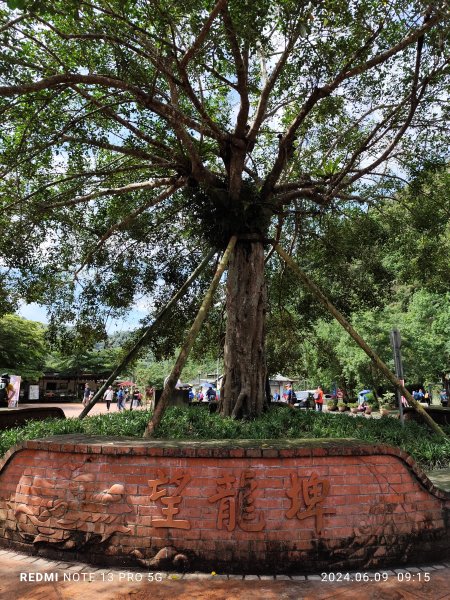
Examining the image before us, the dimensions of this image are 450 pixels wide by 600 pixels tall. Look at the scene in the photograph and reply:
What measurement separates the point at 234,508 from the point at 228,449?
1.44ft

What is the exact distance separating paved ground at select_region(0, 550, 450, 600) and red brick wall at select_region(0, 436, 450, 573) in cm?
12

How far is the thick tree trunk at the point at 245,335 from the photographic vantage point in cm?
857

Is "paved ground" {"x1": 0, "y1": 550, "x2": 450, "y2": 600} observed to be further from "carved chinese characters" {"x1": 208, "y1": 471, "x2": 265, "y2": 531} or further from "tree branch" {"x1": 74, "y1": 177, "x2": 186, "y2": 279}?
"tree branch" {"x1": 74, "y1": 177, "x2": 186, "y2": 279}

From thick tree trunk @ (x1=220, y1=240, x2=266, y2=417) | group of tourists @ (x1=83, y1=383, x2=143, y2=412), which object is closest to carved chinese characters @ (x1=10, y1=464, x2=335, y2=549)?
thick tree trunk @ (x1=220, y1=240, x2=266, y2=417)

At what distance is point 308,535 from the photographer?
3.73 metres

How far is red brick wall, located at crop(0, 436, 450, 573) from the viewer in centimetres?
370

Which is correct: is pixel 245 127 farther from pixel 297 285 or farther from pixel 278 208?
pixel 297 285

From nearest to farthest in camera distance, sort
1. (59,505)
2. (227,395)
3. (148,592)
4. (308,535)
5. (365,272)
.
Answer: (148,592), (308,535), (59,505), (227,395), (365,272)

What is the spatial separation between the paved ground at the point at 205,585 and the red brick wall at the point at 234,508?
0.12m

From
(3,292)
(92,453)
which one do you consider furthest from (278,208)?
(92,453)

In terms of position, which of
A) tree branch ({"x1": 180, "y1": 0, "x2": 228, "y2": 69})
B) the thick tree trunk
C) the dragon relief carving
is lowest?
the dragon relief carving

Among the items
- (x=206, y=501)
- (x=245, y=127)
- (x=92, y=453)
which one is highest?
(x=245, y=127)

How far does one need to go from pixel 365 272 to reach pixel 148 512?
36.1 ft

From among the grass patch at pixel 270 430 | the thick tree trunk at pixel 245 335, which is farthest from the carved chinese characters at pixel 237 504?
the thick tree trunk at pixel 245 335
